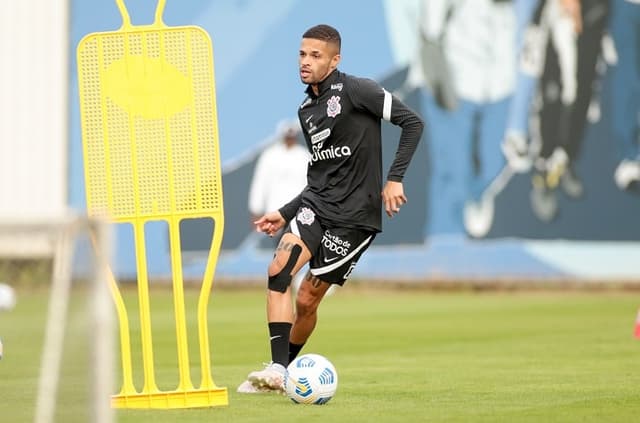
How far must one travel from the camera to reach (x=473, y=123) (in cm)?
2564

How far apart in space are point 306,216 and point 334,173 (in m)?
0.33

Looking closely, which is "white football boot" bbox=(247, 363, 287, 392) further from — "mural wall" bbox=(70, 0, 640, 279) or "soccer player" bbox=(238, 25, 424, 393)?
"mural wall" bbox=(70, 0, 640, 279)

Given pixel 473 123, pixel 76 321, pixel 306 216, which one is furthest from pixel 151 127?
pixel 473 123

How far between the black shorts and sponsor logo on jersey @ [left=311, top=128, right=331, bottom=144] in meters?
0.44

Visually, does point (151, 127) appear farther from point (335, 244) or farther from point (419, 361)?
point (419, 361)

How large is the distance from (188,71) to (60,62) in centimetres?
1945

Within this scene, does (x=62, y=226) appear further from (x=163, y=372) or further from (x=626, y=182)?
(x=626, y=182)

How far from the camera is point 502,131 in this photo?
2539 centimetres

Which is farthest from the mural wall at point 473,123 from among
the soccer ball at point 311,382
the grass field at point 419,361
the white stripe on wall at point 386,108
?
the soccer ball at point 311,382

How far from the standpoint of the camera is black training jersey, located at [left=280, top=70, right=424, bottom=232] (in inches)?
363

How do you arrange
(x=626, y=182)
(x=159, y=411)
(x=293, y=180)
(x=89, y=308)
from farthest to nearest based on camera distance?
(x=626, y=182)
(x=293, y=180)
(x=159, y=411)
(x=89, y=308)

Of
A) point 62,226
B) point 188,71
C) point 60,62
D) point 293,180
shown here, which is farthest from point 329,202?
point 60,62

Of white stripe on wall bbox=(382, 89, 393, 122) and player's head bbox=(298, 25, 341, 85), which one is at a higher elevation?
player's head bbox=(298, 25, 341, 85)

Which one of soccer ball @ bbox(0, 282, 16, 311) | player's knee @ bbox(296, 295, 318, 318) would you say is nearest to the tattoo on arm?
player's knee @ bbox(296, 295, 318, 318)
